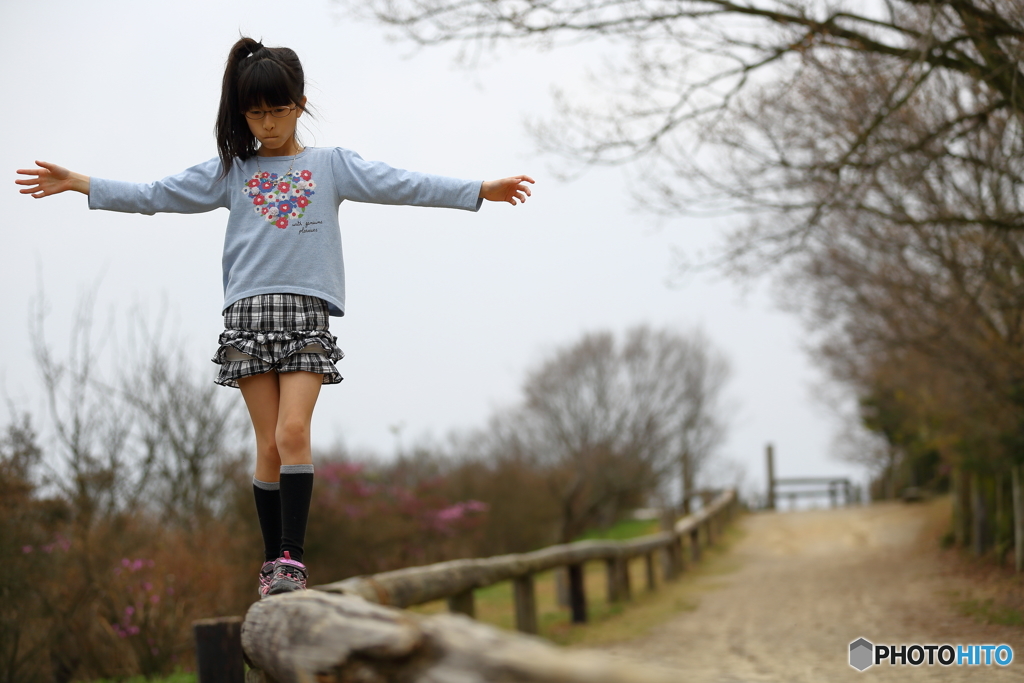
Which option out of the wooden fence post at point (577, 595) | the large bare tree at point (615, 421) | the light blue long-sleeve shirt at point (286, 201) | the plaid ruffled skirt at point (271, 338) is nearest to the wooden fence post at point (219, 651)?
the plaid ruffled skirt at point (271, 338)

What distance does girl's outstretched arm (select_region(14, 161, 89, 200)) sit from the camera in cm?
325

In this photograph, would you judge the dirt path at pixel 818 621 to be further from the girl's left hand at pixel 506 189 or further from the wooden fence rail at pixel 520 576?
the girl's left hand at pixel 506 189

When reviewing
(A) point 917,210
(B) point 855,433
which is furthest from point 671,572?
(B) point 855,433

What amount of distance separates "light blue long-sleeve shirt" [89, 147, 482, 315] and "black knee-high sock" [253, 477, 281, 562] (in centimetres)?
65

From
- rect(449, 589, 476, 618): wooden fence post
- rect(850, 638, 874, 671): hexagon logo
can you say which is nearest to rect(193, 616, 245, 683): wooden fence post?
rect(449, 589, 476, 618): wooden fence post

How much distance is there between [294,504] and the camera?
10.4 ft

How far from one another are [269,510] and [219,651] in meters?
0.64

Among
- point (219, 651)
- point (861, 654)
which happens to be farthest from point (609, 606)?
point (219, 651)

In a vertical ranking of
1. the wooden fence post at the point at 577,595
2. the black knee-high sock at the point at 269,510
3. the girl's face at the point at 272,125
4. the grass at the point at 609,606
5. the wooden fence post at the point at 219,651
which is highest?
the girl's face at the point at 272,125

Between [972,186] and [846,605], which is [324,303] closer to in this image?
[846,605]

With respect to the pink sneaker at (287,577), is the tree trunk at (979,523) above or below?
below

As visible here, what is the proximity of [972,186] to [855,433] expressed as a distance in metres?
17.8

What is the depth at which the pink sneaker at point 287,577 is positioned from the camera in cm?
310

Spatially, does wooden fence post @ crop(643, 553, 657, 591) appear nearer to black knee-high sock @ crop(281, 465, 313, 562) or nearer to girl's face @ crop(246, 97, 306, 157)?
black knee-high sock @ crop(281, 465, 313, 562)
